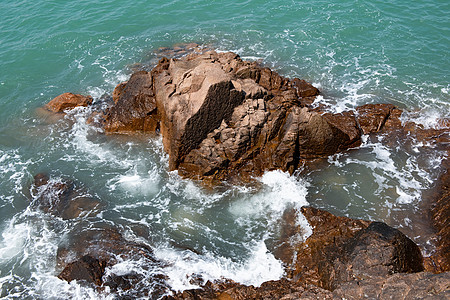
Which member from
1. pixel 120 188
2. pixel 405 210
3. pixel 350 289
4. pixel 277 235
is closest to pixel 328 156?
pixel 405 210

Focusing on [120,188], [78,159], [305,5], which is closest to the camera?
[120,188]

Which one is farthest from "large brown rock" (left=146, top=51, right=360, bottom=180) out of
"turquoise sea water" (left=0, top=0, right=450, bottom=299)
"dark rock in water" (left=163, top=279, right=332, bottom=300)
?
"dark rock in water" (left=163, top=279, right=332, bottom=300)

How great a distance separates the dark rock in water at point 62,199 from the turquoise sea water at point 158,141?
2.16ft

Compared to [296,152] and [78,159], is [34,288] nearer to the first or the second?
[78,159]

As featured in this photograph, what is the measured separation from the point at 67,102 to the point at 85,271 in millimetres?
16470

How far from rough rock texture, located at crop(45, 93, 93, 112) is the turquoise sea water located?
1.03 m

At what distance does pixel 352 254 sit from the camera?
14398 millimetres

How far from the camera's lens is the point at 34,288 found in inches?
640

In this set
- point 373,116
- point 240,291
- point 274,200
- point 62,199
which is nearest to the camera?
point 240,291

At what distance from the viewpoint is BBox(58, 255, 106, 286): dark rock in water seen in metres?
15.9

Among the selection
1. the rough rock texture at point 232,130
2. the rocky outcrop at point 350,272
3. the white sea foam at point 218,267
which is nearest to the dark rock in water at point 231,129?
the rough rock texture at point 232,130

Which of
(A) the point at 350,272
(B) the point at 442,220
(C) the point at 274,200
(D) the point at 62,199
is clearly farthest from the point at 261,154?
(D) the point at 62,199

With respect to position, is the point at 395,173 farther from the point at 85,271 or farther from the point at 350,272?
the point at 85,271

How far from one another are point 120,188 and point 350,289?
48.7ft
